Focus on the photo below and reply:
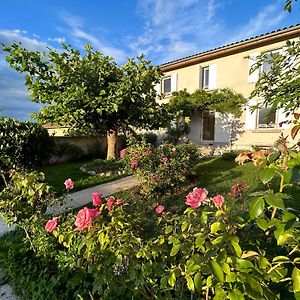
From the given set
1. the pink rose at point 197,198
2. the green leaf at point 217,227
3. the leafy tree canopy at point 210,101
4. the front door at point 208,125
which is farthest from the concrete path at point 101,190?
the front door at point 208,125

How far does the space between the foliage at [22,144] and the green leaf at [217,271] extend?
7.33 m

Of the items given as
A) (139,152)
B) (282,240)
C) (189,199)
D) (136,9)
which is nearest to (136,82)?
(136,9)

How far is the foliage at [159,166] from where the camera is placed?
6070mm

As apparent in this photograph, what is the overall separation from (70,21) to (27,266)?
18.7ft

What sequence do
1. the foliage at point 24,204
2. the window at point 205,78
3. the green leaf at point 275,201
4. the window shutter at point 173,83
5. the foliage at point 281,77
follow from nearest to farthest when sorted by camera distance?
the green leaf at point 275,201
the foliage at point 281,77
the foliage at point 24,204
the window at point 205,78
the window shutter at point 173,83

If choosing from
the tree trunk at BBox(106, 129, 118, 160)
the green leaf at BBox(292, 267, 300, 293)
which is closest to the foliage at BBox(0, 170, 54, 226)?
the green leaf at BBox(292, 267, 300, 293)

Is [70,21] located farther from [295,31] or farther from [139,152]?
[295,31]

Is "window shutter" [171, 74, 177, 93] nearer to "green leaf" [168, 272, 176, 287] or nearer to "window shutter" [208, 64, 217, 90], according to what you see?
"window shutter" [208, 64, 217, 90]

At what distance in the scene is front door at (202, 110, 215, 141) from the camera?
1509 cm

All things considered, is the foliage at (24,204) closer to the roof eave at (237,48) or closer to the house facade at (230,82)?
the house facade at (230,82)

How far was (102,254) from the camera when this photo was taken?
1.78 metres

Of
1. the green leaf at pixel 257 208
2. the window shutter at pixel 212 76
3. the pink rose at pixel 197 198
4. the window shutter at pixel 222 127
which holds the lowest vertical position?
the pink rose at pixel 197 198

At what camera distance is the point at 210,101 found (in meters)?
13.9

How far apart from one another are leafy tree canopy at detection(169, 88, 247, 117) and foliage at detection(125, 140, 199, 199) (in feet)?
19.0
